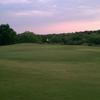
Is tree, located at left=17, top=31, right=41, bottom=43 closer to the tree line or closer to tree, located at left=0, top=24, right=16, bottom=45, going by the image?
the tree line

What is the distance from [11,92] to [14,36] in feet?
245

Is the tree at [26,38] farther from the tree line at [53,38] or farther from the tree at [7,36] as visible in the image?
the tree at [7,36]

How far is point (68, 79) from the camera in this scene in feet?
53.2

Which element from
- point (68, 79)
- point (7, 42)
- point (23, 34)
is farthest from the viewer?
point (23, 34)

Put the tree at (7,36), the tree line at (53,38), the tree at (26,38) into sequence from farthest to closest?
the tree at (26,38)
the tree at (7,36)
the tree line at (53,38)

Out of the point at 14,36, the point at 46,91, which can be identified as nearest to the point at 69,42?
the point at 14,36

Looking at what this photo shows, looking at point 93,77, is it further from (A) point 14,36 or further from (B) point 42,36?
(B) point 42,36

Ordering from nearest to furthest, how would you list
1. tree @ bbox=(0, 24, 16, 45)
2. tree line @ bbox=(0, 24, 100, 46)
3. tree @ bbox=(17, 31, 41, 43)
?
tree line @ bbox=(0, 24, 100, 46)
tree @ bbox=(0, 24, 16, 45)
tree @ bbox=(17, 31, 41, 43)

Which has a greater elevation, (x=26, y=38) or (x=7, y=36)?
(x=7, y=36)

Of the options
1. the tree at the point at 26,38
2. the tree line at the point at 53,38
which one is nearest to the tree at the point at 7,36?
the tree line at the point at 53,38

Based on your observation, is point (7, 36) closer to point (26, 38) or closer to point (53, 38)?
point (26, 38)

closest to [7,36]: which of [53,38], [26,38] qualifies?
[26,38]

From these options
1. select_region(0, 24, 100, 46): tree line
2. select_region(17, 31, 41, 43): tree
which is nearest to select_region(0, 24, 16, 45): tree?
select_region(0, 24, 100, 46): tree line

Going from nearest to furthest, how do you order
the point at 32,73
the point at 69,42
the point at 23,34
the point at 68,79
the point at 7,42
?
1. the point at 68,79
2. the point at 32,73
3. the point at 69,42
4. the point at 7,42
5. the point at 23,34
